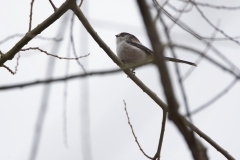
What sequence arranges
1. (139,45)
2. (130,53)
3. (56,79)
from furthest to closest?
1. (139,45)
2. (130,53)
3. (56,79)

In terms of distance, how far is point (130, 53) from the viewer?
23.4ft

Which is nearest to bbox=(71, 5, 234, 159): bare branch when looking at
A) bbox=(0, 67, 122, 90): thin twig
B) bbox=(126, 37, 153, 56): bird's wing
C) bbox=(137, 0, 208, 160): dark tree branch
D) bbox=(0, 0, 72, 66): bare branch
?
bbox=(0, 0, 72, 66): bare branch

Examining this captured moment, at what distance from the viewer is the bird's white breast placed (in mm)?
7125

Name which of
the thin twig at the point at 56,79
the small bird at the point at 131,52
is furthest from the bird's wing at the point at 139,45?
the thin twig at the point at 56,79

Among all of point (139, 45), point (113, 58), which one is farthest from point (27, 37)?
point (139, 45)

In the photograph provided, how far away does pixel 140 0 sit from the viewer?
1382 millimetres

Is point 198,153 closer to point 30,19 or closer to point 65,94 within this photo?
point 65,94

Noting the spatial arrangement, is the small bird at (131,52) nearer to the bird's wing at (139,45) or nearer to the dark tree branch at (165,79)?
the bird's wing at (139,45)

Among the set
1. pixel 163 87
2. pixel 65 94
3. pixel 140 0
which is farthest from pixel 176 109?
pixel 65 94

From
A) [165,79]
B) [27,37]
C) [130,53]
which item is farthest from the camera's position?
[130,53]

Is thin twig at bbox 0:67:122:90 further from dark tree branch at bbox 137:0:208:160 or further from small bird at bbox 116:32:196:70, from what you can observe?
small bird at bbox 116:32:196:70

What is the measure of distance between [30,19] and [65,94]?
2.94 feet

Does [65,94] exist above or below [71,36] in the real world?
below

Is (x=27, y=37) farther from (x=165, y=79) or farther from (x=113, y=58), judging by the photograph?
(x=165, y=79)
